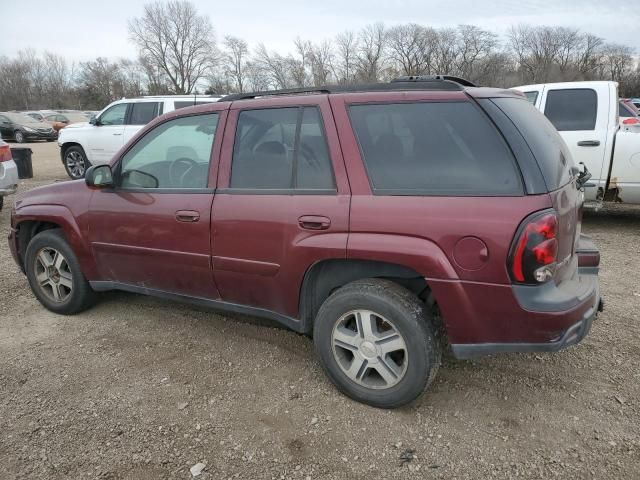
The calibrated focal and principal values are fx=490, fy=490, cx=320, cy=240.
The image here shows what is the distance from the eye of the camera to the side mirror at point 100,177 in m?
3.51

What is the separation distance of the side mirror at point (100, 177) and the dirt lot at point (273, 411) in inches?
45.1

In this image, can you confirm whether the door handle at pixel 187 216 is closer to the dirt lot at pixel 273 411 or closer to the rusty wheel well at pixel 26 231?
the dirt lot at pixel 273 411

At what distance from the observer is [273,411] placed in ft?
9.18

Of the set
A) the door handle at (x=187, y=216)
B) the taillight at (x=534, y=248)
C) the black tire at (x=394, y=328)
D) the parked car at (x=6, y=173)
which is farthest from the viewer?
the parked car at (x=6, y=173)

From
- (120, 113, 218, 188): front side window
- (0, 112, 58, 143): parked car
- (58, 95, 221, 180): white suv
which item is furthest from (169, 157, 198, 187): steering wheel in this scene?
(0, 112, 58, 143): parked car

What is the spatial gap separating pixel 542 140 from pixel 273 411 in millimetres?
2078

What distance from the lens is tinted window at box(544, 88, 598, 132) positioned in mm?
6473

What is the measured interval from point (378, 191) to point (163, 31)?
7961 centimetres

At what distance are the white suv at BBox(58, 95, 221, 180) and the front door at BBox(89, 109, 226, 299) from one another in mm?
6608

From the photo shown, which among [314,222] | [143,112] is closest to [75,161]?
[143,112]

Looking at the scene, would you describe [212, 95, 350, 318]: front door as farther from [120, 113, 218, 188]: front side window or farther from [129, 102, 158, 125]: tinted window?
[129, 102, 158, 125]: tinted window

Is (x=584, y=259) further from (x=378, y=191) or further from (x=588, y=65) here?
(x=588, y=65)

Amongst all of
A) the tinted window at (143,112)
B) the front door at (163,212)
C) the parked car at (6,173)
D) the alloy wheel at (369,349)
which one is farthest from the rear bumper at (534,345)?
the tinted window at (143,112)

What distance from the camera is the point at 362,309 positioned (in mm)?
2660
